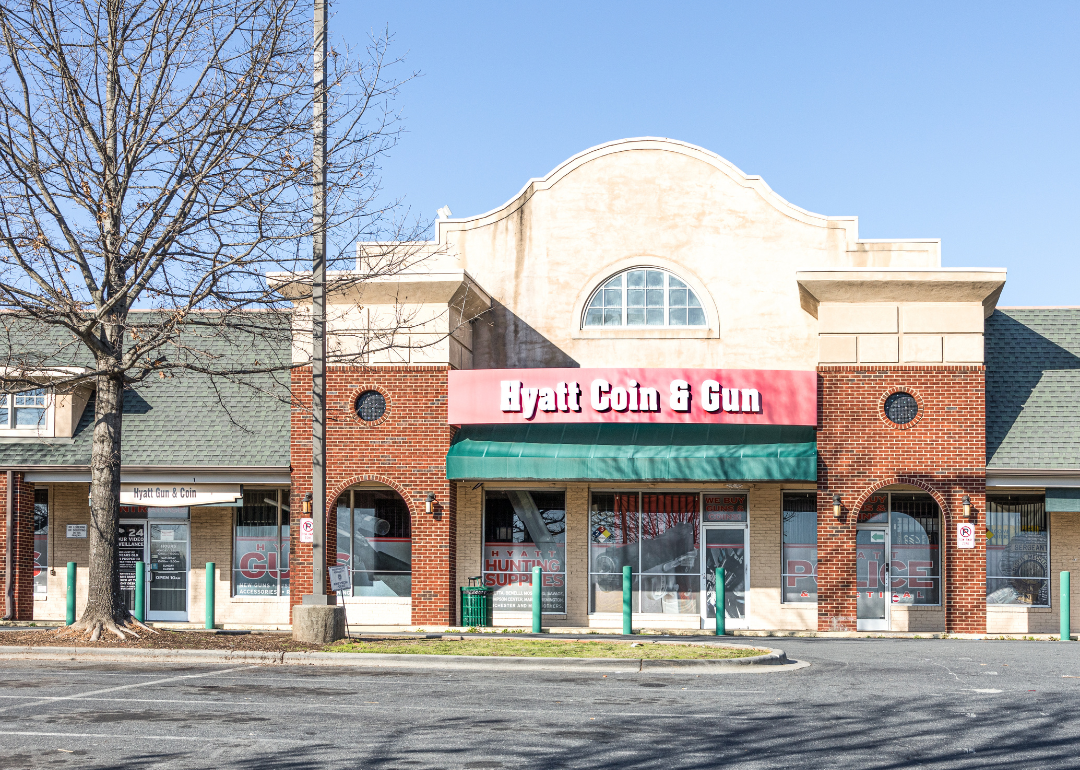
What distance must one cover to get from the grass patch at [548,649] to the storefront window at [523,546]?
6.18m

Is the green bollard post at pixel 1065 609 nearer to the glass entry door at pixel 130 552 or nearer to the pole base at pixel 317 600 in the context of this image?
the pole base at pixel 317 600

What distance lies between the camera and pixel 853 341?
899 inches

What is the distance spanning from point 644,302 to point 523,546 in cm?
548

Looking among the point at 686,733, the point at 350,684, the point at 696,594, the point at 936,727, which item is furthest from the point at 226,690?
the point at 696,594

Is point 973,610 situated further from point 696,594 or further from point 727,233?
point 727,233

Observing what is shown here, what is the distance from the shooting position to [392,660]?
15.4 m

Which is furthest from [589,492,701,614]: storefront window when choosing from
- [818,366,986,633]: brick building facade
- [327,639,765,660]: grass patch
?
[327,639,765,660]: grass patch

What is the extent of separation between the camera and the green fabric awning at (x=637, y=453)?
2198cm

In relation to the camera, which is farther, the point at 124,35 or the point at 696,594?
the point at 696,594

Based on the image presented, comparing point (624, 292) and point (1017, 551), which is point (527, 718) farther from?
point (1017, 551)

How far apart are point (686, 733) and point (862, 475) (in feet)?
45.6

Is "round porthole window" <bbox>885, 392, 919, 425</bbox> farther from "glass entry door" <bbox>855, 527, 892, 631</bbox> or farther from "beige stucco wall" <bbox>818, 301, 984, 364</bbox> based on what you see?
"glass entry door" <bbox>855, 527, 892, 631</bbox>

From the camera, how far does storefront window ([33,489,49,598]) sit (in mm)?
24922

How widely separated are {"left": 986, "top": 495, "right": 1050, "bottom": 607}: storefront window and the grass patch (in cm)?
911
